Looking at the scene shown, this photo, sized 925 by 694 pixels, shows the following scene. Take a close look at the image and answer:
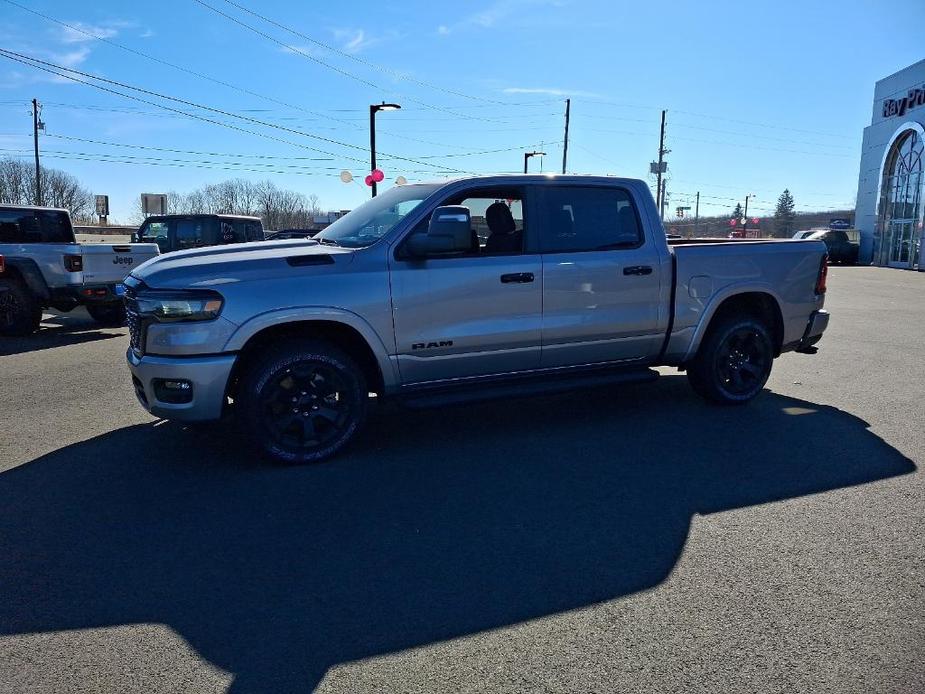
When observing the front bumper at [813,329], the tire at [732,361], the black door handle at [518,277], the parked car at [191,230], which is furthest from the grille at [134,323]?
the parked car at [191,230]

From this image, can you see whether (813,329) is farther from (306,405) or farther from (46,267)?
(46,267)

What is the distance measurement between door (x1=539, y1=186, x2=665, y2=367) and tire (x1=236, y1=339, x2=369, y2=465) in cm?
162

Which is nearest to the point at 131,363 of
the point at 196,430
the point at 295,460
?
the point at 196,430

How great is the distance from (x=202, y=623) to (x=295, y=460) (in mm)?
1901

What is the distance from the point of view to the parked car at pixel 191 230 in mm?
15367

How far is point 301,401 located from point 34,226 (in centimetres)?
821

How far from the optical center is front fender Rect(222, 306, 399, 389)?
14.7 ft

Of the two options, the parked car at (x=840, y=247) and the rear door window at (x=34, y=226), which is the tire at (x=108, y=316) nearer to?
the rear door window at (x=34, y=226)

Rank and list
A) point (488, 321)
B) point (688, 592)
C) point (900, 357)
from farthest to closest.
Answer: point (900, 357) → point (488, 321) → point (688, 592)

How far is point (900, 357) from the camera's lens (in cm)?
894

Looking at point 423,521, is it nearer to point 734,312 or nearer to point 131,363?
point 131,363

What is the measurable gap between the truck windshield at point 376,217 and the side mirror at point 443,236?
12.9 inches

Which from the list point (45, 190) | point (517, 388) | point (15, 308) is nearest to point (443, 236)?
point (517, 388)

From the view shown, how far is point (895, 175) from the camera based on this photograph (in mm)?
39281
